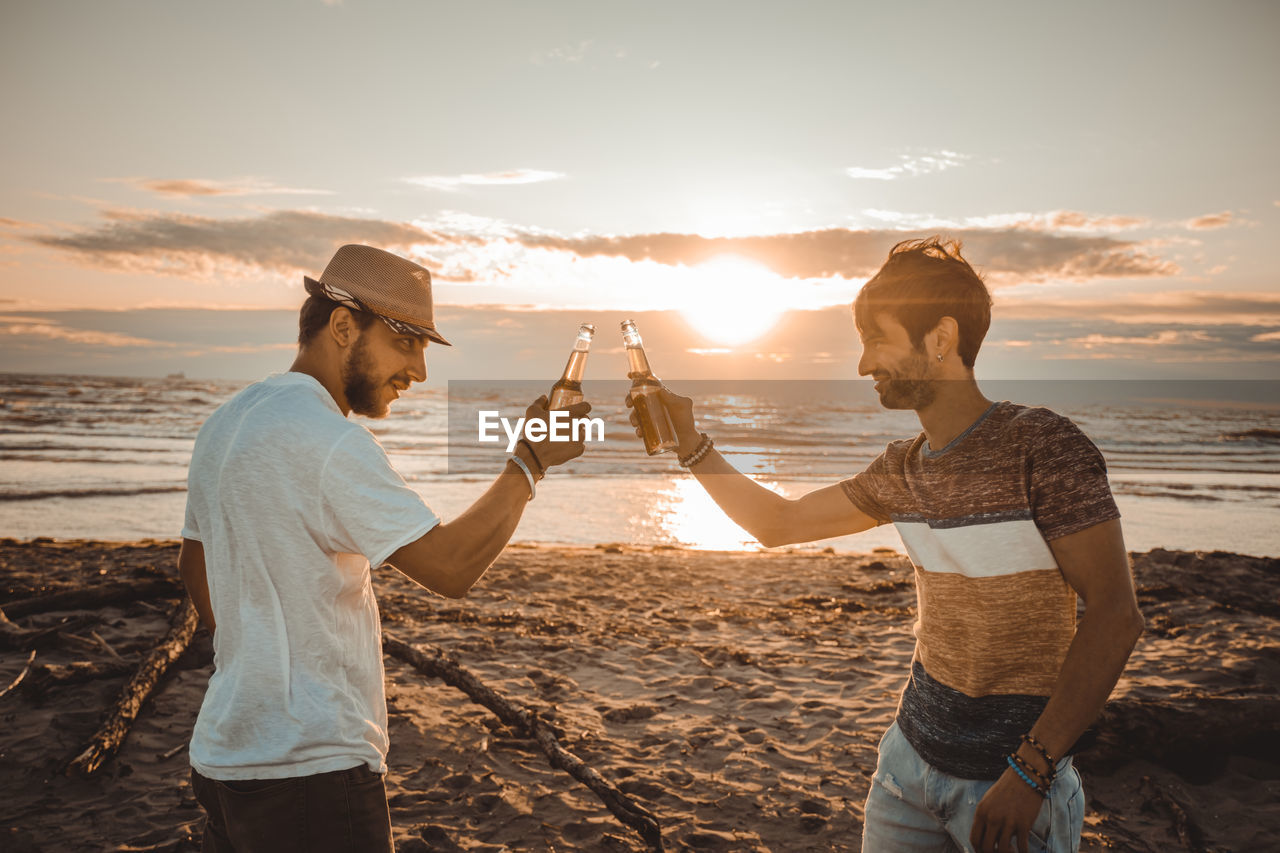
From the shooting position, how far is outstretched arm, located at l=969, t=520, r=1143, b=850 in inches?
77.0

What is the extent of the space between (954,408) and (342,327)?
2.01 meters

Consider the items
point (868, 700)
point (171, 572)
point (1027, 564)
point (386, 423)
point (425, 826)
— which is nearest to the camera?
point (1027, 564)

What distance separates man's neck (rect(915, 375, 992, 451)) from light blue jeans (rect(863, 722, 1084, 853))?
3.36ft

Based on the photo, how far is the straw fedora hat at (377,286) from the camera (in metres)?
2.31

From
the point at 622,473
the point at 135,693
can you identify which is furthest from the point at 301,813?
the point at 622,473

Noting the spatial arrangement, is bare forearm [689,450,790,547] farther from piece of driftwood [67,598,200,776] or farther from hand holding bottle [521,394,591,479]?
piece of driftwood [67,598,200,776]

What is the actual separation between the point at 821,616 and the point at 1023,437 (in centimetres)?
681

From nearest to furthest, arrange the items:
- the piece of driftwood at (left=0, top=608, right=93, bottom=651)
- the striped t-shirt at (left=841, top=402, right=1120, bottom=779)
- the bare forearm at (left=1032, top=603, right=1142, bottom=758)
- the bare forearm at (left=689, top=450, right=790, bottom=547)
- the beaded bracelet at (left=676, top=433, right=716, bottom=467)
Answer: the bare forearm at (left=1032, top=603, right=1142, bottom=758) < the striped t-shirt at (left=841, top=402, right=1120, bottom=779) < the bare forearm at (left=689, top=450, right=790, bottom=547) < the beaded bracelet at (left=676, top=433, right=716, bottom=467) < the piece of driftwood at (left=0, top=608, right=93, bottom=651)

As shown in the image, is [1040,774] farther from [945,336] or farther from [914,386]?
[945,336]

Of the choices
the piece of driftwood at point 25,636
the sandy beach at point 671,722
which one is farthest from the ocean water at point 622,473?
the piece of driftwood at point 25,636

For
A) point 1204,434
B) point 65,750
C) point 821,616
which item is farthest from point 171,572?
point 1204,434

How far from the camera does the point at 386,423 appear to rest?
38.6m

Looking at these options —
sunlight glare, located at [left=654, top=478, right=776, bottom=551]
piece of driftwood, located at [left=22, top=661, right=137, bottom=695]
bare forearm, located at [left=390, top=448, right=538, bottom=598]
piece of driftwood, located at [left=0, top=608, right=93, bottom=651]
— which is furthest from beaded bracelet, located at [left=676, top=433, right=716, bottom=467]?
sunlight glare, located at [left=654, top=478, right=776, bottom=551]

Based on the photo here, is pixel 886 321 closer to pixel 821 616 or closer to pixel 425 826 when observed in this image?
pixel 425 826
